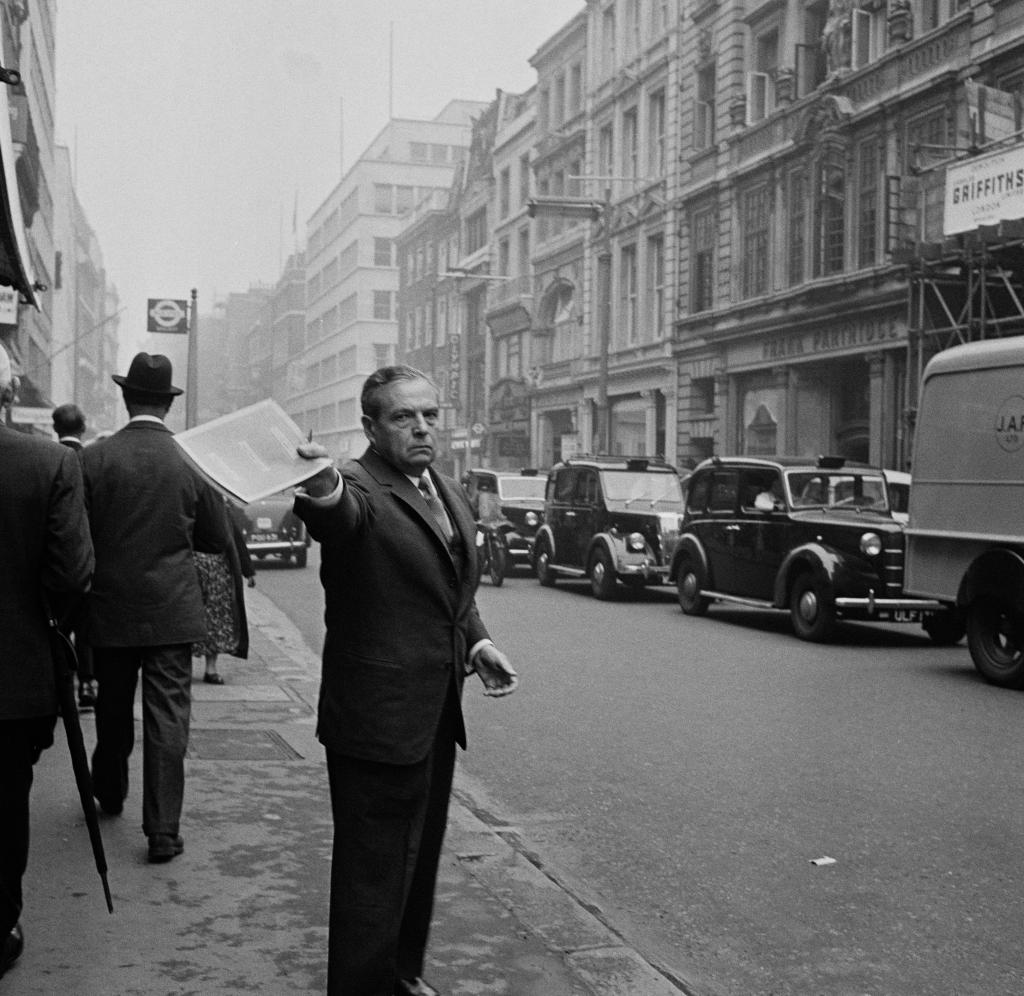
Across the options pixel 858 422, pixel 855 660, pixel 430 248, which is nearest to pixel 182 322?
pixel 858 422

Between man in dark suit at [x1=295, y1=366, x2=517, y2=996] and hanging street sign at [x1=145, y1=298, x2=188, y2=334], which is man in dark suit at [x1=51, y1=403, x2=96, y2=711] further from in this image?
hanging street sign at [x1=145, y1=298, x2=188, y2=334]

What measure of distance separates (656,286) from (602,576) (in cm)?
2065

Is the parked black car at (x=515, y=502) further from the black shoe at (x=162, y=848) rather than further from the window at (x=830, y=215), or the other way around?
the black shoe at (x=162, y=848)

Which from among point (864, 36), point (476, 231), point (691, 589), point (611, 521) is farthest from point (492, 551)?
point (476, 231)

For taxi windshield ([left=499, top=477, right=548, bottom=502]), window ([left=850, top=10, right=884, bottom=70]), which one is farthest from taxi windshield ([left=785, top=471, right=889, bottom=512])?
window ([left=850, top=10, right=884, bottom=70])

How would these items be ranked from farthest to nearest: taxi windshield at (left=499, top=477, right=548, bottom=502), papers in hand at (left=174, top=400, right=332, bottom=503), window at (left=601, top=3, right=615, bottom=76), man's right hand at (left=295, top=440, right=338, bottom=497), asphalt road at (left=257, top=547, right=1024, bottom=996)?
window at (left=601, top=3, right=615, bottom=76)
taxi windshield at (left=499, top=477, right=548, bottom=502)
asphalt road at (left=257, top=547, right=1024, bottom=996)
man's right hand at (left=295, top=440, right=338, bottom=497)
papers in hand at (left=174, top=400, right=332, bottom=503)

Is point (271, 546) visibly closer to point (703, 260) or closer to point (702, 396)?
point (702, 396)

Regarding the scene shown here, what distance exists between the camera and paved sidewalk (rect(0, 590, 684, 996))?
4129 mm

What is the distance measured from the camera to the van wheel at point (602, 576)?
2014 cm

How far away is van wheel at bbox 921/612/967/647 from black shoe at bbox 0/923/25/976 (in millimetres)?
11612

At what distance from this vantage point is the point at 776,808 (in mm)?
6777

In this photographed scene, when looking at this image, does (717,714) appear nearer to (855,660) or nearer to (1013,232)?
(855,660)

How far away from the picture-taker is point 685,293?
37.2 m

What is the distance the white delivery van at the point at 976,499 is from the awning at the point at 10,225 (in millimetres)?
7628
